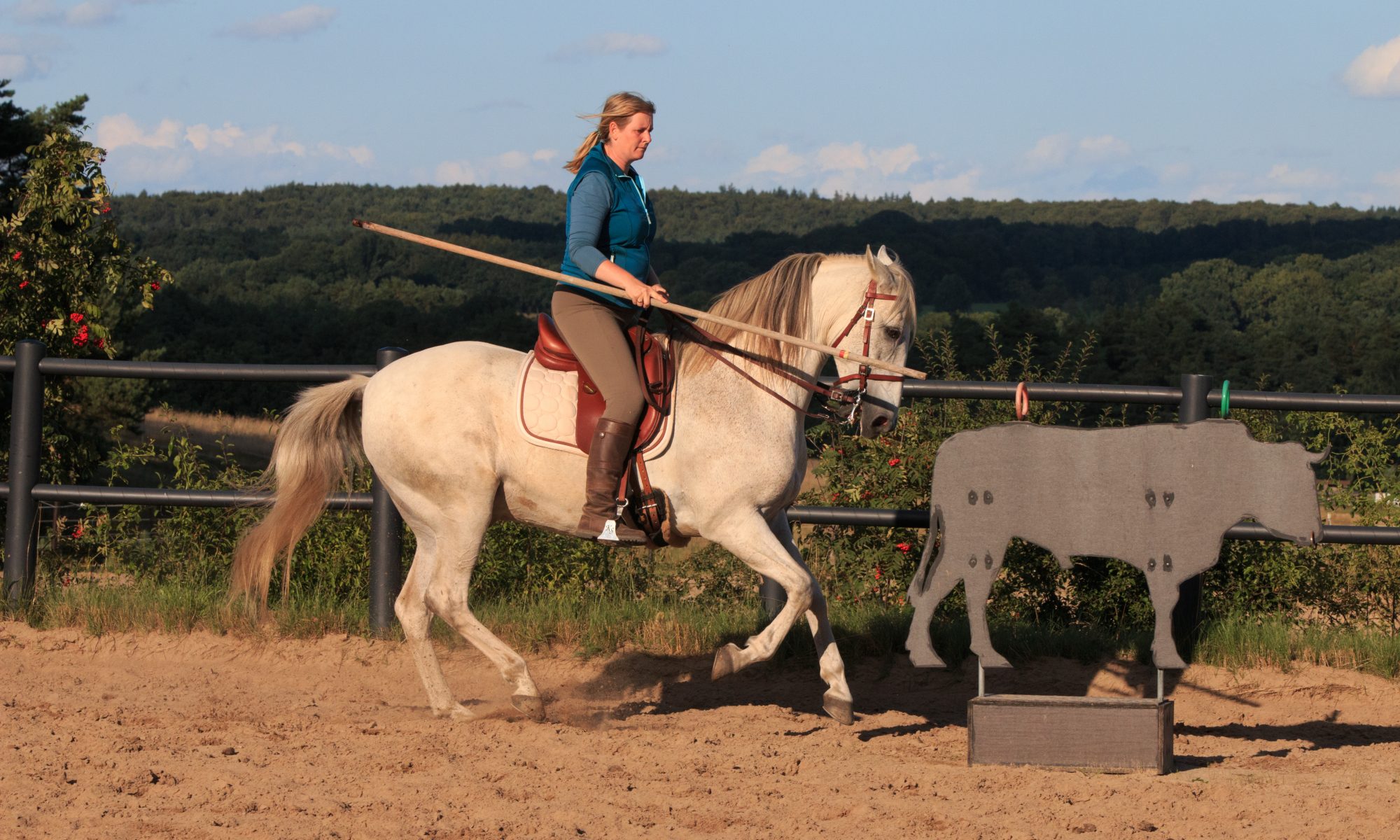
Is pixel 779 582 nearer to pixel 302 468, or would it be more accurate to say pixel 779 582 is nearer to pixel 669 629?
pixel 669 629

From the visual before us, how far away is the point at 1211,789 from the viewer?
439 centimetres

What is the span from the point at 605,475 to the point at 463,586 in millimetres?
990

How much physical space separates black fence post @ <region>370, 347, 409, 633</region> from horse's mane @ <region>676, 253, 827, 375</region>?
2123 mm

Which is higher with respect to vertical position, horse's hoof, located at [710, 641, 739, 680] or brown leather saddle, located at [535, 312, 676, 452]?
brown leather saddle, located at [535, 312, 676, 452]

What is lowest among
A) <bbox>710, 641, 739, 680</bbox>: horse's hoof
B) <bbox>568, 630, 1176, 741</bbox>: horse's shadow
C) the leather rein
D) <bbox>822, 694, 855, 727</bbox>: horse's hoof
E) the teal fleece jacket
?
<bbox>568, 630, 1176, 741</bbox>: horse's shadow

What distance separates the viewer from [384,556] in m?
6.81

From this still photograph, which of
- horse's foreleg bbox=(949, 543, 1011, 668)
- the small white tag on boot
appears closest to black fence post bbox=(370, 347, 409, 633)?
the small white tag on boot

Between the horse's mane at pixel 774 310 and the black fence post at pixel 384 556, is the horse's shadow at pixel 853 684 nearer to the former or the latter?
the black fence post at pixel 384 556

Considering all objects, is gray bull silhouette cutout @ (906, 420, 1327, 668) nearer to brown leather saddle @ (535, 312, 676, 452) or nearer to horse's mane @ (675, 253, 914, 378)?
horse's mane @ (675, 253, 914, 378)

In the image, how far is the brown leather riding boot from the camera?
5.20 metres

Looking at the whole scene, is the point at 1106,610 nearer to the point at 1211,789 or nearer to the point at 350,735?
the point at 1211,789

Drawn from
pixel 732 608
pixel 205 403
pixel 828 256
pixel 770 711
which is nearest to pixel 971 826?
pixel 770 711

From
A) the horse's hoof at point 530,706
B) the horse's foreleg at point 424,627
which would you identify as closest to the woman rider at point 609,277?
the horse's hoof at point 530,706

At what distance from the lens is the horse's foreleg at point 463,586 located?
5.60 metres
